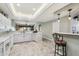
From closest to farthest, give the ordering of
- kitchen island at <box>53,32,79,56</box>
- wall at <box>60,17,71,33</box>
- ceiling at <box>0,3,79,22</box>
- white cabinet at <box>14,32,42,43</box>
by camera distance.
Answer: kitchen island at <box>53,32,79,56</box> → ceiling at <box>0,3,79,22</box> → wall at <box>60,17,71,33</box> → white cabinet at <box>14,32,42,43</box>

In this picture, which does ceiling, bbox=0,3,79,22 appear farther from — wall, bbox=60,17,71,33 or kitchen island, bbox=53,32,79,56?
kitchen island, bbox=53,32,79,56

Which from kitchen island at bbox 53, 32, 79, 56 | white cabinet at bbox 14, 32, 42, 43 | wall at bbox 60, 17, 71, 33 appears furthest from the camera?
white cabinet at bbox 14, 32, 42, 43

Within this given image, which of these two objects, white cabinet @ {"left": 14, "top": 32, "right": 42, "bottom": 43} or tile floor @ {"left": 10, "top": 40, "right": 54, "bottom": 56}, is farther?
white cabinet @ {"left": 14, "top": 32, "right": 42, "bottom": 43}

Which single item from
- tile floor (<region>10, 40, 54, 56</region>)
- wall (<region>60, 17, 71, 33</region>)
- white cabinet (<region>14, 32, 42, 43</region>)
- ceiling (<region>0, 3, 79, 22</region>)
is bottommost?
tile floor (<region>10, 40, 54, 56</region>)

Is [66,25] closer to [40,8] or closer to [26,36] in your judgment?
[40,8]


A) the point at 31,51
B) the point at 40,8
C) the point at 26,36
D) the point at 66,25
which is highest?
the point at 40,8

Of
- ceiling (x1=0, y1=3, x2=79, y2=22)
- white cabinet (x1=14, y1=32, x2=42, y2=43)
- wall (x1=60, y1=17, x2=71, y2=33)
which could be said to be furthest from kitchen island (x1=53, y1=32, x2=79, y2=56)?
white cabinet (x1=14, y1=32, x2=42, y2=43)

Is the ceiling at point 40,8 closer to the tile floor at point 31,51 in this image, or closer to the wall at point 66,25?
the wall at point 66,25

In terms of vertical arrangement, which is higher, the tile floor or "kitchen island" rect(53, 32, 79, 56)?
"kitchen island" rect(53, 32, 79, 56)

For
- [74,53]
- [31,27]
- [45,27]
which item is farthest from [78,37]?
[45,27]

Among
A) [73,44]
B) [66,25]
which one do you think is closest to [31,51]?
[73,44]

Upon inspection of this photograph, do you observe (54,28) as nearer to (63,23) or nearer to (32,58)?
(63,23)

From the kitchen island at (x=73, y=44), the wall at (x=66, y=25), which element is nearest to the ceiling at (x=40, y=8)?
the wall at (x=66, y=25)

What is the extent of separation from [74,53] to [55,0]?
2.01 m
